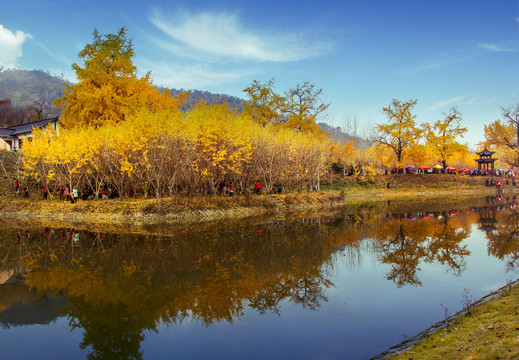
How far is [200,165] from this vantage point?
24.0 meters

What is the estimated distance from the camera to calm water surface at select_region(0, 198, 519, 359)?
6742 millimetres

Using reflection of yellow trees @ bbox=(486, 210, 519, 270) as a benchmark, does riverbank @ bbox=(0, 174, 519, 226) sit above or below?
above

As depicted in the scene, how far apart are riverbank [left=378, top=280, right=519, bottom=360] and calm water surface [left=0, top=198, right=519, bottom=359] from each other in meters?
0.54

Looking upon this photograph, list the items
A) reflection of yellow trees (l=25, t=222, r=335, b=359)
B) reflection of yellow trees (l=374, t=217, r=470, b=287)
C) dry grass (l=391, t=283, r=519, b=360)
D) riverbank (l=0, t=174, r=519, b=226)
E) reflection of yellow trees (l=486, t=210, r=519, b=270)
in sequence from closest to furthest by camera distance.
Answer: dry grass (l=391, t=283, r=519, b=360) < reflection of yellow trees (l=25, t=222, r=335, b=359) < reflection of yellow trees (l=374, t=217, r=470, b=287) < reflection of yellow trees (l=486, t=210, r=519, b=270) < riverbank (l=0, t=174, r=519, b=226)

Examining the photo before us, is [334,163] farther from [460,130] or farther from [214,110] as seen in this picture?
[214,110]

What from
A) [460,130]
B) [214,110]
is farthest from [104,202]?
[460,130]

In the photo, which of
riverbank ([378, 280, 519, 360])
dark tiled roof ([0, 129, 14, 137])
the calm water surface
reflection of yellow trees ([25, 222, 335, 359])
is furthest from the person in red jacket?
dark tiled roof ([0, 129, 14, 137])

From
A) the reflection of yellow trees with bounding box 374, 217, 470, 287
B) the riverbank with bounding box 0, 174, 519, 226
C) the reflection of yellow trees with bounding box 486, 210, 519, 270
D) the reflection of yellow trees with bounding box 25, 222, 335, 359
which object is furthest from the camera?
the riverbank with bounding box 0, 174, 519, 226

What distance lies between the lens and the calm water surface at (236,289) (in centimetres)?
674

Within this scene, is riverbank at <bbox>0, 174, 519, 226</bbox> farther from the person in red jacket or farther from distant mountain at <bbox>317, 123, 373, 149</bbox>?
distant mountain at <bbox>317, 123, 373, 149</bbox>

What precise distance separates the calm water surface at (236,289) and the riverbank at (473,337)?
1.76 feet

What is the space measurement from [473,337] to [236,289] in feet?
18.6

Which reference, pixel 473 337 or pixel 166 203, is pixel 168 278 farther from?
pixel 166 203

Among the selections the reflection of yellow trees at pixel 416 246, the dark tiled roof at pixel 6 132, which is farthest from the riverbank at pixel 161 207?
the dark tiled roof at pixel 6 132
